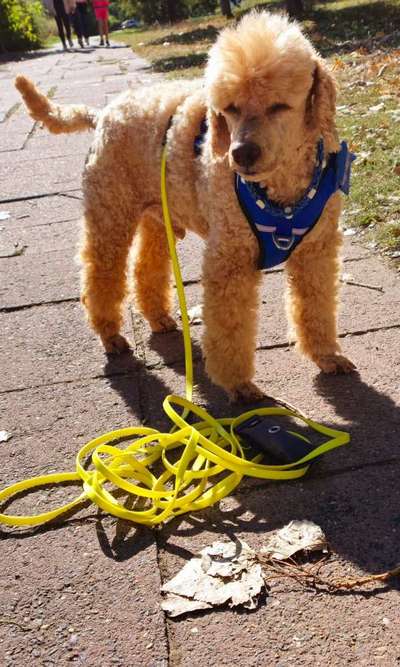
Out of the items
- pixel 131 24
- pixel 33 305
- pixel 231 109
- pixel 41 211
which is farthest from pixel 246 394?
pixel 131 24

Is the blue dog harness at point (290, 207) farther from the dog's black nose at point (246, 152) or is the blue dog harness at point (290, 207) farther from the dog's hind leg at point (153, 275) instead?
the dog's hind leg at point (153, 275)

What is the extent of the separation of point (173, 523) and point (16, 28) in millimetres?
27478

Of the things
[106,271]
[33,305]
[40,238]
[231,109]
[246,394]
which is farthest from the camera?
[40,238]

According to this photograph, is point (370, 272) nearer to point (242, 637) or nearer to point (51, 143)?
point (242, 637)

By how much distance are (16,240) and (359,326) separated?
3437 mm

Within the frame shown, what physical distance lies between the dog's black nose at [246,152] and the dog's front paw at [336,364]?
1.19 metres

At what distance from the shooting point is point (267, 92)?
263 cm

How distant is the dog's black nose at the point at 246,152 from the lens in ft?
8.47

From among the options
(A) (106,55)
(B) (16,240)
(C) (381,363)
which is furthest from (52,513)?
(A) (106,55)

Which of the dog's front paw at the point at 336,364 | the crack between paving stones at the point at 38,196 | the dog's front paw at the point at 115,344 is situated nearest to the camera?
the dog's front paw at the point at 336,364

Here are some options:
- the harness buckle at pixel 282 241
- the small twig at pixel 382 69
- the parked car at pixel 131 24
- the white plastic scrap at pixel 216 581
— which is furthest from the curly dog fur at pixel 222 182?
the parked car at pixel 131 24

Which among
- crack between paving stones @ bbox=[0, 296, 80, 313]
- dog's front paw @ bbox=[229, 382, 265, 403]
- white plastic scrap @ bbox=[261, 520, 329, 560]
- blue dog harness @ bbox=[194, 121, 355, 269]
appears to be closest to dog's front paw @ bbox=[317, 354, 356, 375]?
dog's front paw @ bbox=[229, 382, 265, 403]

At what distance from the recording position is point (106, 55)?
19750 mm

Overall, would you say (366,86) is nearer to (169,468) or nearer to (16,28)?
(169,468)
